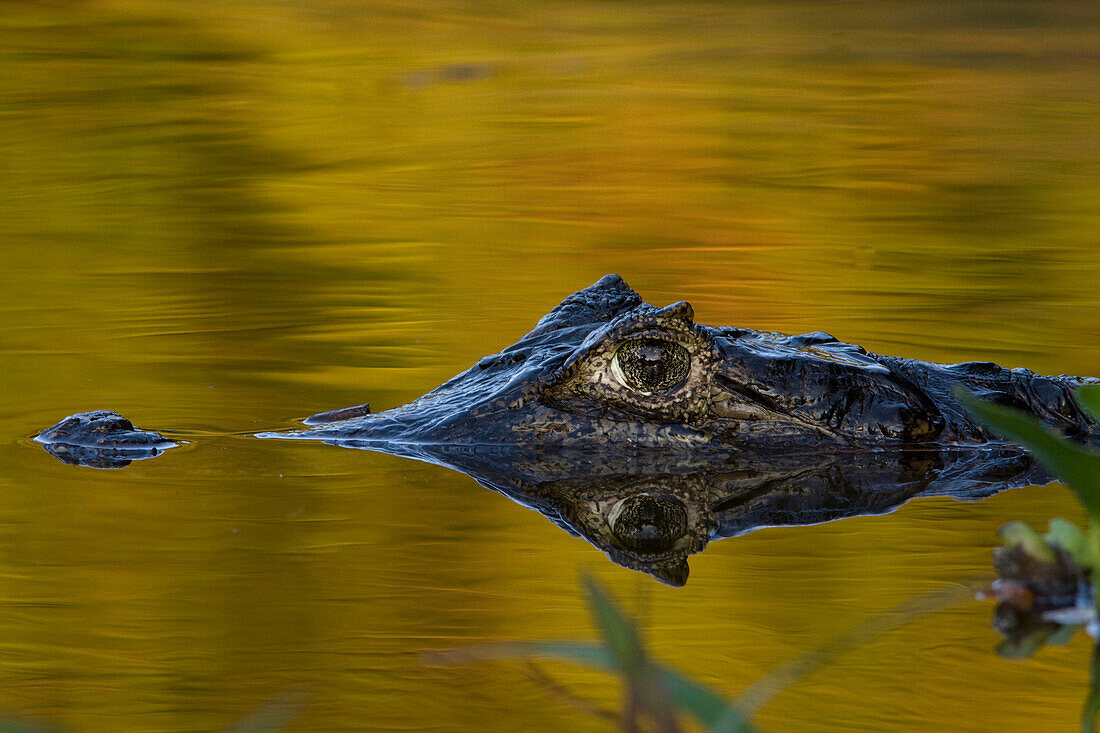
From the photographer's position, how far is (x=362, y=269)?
7656mm

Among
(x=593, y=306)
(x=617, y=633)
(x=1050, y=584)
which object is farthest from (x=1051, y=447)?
(x=593, y=306)

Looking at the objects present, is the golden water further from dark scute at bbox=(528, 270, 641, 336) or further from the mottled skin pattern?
dark scute at bbox=(528, 270, 641, 336)

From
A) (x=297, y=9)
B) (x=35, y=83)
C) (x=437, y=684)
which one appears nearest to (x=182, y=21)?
(x=297, y=9)

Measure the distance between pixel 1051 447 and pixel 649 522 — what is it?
55.0 inches

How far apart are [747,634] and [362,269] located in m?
5.11

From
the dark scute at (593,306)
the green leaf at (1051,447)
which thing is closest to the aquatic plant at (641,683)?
the green leaf at (1051,447)

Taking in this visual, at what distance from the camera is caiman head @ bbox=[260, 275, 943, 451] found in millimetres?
3973

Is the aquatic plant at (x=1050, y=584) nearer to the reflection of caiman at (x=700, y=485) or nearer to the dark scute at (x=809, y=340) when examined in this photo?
the reflection of caiman at (x=700, y=485)

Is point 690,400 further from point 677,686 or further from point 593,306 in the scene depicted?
point 677,686

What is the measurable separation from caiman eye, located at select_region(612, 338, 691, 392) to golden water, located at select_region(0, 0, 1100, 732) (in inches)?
21.2

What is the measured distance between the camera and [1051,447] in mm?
2258

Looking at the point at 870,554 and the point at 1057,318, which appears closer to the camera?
the point at 870,554

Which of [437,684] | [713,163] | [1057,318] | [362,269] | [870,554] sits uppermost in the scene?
[713,163]

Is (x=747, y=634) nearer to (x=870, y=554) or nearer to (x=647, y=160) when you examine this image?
(x=870, y=554)
